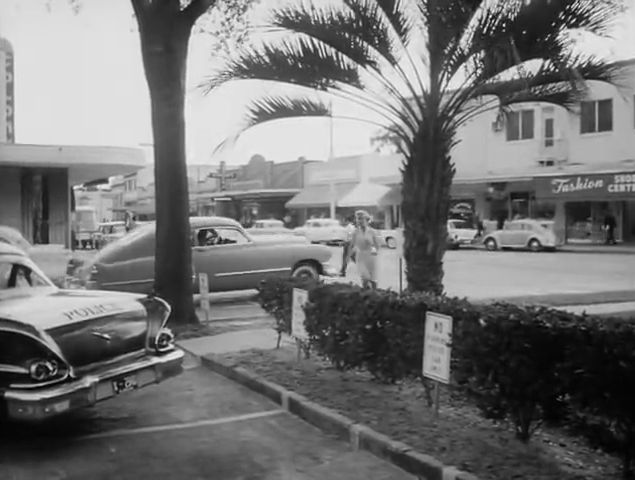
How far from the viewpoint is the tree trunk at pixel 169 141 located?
11.3 m

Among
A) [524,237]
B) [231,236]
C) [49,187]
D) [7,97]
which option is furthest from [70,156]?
[524,237]

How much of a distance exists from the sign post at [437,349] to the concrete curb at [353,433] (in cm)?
63

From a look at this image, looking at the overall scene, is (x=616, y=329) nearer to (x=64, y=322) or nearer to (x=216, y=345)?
(x=64, y=322)

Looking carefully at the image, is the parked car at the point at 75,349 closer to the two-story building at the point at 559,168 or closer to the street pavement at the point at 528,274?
the street pavement at the point at 528,274

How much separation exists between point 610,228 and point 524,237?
4.12 metres

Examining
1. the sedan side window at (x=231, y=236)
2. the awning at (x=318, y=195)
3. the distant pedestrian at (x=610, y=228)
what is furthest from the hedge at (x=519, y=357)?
the awning at (x=318, y=195)

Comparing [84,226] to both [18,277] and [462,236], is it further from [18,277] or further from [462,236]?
[18,277]

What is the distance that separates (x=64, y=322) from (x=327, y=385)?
2574 millimetres

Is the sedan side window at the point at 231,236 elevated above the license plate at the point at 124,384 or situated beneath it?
elevated above

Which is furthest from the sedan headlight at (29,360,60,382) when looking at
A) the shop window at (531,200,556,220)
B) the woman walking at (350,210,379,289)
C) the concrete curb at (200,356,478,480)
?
the shop window at (531,200,556,220)

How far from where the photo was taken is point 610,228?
36312mm

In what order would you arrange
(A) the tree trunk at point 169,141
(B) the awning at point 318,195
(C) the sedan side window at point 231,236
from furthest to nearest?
(B) the awning at point 318,195
(C) the sedan side window at point 231,236
(A) the tree trunk at point 169,141

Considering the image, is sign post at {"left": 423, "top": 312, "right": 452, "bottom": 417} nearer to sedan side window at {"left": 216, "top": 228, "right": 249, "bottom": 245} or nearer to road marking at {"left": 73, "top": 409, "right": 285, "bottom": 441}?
road marking at {"left": 73, "top": 409, "right": 285, "bottom": 441}

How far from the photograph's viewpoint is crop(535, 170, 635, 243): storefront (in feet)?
110
